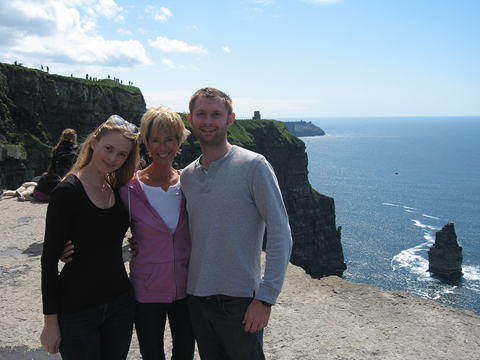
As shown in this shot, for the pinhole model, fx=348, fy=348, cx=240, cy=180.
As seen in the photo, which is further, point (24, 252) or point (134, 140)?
point (24, 252)

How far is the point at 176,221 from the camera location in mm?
3465

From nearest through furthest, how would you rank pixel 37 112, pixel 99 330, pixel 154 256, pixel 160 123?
pixel 99 330 < pixel 154 256 < pixel 160 123 < pixel 37 112

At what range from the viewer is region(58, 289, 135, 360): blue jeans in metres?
2.91

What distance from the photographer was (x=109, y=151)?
3.23 metres

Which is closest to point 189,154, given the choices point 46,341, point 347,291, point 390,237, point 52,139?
point 52,139

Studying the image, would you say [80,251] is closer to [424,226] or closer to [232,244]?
[232,244]

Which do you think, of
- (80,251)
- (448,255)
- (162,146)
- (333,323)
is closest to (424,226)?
(448,255)

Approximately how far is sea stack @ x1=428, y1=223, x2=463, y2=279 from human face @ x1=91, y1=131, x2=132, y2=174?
6063 centimetres

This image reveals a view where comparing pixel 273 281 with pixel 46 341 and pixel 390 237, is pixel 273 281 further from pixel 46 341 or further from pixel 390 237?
pixel 390 237

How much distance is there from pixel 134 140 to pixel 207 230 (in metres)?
1.14

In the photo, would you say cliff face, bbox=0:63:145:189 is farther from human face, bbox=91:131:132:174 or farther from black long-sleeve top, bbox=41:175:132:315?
black long-sleeve top, bbox=41:175:132:315

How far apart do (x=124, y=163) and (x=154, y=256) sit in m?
0.99

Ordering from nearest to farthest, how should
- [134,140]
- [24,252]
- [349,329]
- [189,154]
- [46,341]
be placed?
1. [46,341]
2. [134,140]
3. [349,329]
4. [24,252]
5. [189,154]

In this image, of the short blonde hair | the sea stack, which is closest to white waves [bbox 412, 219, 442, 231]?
the sea stack
